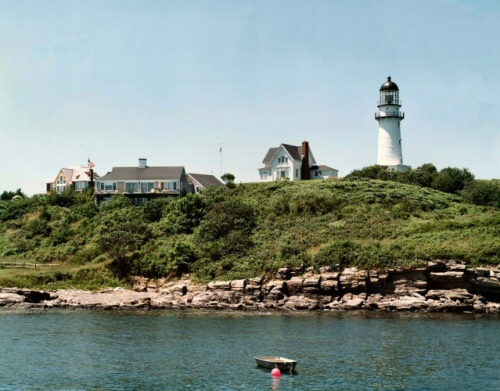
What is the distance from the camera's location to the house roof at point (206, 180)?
116200 millimetres

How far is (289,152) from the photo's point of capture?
115 m

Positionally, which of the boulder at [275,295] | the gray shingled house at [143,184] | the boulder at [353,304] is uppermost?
the gray shingled house at [143,184]

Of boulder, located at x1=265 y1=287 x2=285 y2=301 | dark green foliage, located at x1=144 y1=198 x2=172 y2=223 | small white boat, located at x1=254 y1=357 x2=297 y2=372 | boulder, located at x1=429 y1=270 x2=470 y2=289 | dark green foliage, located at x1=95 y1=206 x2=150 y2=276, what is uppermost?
dark green foliage, located at x1=144 y1=198 x2=172 y2=223

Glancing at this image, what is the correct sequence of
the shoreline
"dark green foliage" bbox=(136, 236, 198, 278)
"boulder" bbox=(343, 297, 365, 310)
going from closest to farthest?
the shoreline → "boulder" bbox=(343, 297, 365, 310) → "dark green foliage" bbox=(136, 236, 198, 278)

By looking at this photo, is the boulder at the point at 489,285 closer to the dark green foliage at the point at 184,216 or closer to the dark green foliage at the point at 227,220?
the dark green foliage at the point at 227,220

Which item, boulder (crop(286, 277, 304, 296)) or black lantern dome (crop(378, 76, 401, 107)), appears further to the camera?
black lantern dome (crop(378, 76, 401, 107))

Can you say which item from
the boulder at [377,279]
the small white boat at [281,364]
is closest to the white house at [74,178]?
the boulder at [377,279]

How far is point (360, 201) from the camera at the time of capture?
94.4m

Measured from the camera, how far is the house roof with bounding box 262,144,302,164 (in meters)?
115

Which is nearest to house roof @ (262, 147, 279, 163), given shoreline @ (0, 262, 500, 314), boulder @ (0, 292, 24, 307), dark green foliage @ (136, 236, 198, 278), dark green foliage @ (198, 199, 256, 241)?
dark green foliage @ (198, 199, 256, 241)

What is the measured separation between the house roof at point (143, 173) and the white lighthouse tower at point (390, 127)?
3304 cm

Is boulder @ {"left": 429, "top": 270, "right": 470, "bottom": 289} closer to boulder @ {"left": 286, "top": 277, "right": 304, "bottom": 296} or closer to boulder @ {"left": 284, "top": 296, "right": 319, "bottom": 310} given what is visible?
boulder @ {"left": 284, "top": 296, "right": 319, "bottom": 310}

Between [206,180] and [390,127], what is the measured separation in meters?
32.0

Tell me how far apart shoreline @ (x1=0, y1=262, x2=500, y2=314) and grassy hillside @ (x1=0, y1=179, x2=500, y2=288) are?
71.7 inches
